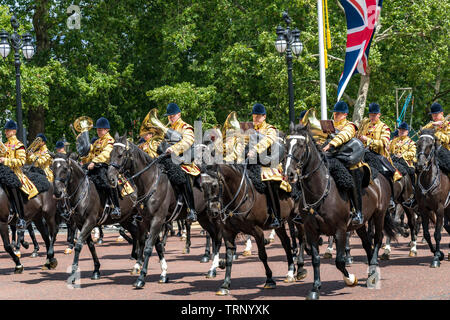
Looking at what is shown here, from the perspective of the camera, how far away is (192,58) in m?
38.1

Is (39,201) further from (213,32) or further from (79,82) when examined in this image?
(213,32)

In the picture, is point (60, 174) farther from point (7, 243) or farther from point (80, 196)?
point (7, 243)

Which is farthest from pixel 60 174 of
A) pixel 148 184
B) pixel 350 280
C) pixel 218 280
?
pixel 350 280

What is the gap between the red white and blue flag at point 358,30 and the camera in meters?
23.9

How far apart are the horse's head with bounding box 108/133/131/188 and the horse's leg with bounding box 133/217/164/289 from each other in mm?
1120

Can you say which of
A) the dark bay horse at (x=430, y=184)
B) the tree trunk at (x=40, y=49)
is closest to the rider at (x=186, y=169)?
the dark bay horse at (x=430, y=184)

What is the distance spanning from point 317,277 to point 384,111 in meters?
31.6

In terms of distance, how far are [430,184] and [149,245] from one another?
6.04m

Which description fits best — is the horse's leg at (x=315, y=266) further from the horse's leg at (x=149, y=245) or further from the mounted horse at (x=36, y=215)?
the mounted horse at (x=36, y=215)

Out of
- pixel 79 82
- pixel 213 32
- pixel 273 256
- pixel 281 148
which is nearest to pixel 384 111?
pixel 213 32

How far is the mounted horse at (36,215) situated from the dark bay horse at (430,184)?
8.06 meters

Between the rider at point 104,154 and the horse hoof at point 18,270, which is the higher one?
the rider at point 104,154

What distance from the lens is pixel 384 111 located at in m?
41.3

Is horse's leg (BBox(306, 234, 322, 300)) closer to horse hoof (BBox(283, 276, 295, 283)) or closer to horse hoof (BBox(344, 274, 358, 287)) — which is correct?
horse hoof (BBox(344, 274, 358, 287))
